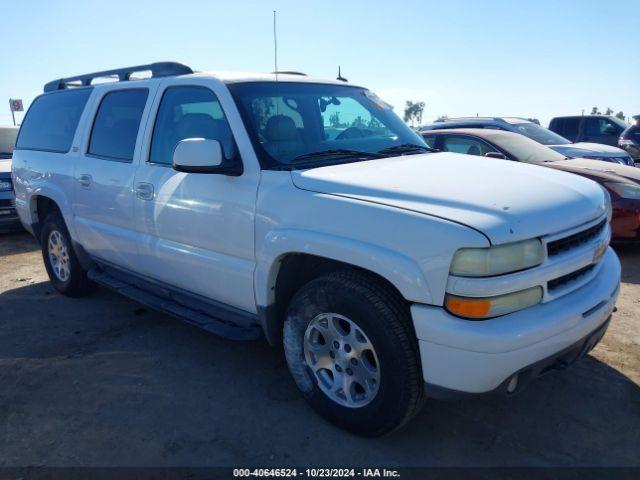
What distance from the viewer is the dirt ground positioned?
8.61ft

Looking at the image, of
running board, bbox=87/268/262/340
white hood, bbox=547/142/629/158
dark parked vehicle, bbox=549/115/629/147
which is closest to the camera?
running board, bbox=87/268/262/340

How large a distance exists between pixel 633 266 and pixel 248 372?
176 inches

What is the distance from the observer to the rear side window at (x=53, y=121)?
4719mm

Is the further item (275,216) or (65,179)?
(65,179)

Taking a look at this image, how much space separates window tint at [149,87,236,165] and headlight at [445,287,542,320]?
1618 millimetres

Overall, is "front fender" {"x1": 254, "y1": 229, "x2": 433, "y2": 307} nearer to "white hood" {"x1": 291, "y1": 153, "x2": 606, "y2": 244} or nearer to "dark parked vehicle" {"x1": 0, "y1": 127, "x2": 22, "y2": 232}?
"white hood" {"x1": 291, "y1": 153, "x2": 606, "y2": 244}

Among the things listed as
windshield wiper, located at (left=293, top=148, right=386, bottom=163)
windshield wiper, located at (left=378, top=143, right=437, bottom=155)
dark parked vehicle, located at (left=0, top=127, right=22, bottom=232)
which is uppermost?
windshield wiper, located at (left=293, top=148, right=386, bottom=163)

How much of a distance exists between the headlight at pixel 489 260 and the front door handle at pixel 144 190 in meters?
2.31

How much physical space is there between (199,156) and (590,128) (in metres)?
14.0

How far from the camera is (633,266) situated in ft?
18.3

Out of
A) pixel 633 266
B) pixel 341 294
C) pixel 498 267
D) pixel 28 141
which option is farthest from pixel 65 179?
pixel 633 266

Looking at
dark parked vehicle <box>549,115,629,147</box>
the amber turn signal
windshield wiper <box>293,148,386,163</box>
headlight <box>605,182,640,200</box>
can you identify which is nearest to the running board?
windshield wiper <box>293,148,386,163</box>

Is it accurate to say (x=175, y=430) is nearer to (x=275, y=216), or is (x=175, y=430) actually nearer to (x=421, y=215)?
(x=275, y=216)

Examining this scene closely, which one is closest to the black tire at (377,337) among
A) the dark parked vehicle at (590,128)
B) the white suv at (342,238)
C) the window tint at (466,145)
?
the white suv at (342,238)
